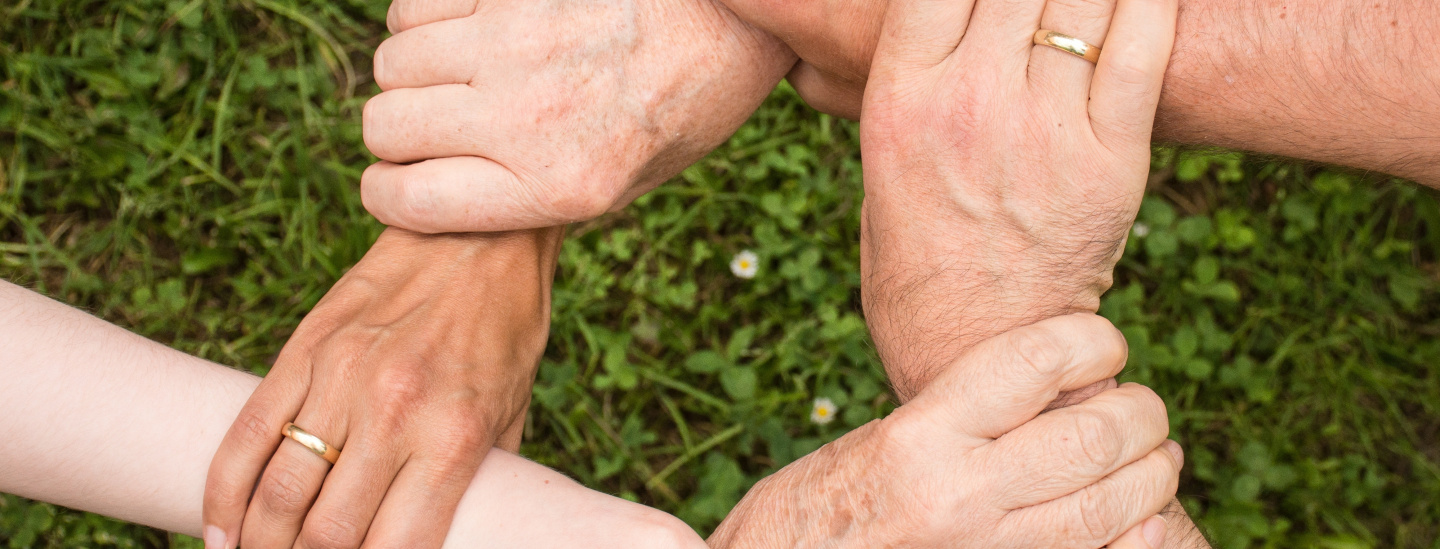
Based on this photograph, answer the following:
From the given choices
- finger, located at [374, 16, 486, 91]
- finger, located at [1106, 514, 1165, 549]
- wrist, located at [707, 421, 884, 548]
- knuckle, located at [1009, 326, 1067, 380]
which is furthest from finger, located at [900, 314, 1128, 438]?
finger, located at [374, 16, 486, 91]

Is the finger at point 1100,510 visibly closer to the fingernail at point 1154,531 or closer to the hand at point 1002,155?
the fingernail at point 1154,531

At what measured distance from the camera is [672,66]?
6.51ft

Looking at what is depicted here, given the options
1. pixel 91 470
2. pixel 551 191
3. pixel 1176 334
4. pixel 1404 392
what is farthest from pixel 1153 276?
pixel 91 470

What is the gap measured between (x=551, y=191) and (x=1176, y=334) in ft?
7.06

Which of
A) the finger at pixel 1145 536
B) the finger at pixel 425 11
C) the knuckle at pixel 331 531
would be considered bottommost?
the knuckle at pixel 331 531

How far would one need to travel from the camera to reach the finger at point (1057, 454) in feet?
5.33

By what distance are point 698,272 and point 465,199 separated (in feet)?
Answer: 3.83

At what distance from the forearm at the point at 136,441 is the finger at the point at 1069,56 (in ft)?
3.74

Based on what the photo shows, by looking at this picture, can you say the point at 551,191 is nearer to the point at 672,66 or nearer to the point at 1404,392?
the point at 672,66

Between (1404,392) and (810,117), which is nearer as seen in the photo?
(1404,392)

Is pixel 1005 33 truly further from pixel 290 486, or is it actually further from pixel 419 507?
pixel 290 486

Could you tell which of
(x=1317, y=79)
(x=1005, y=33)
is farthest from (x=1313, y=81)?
(x=1005, y=33)

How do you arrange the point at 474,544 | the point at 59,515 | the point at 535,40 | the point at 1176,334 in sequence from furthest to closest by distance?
the point at 1176,334 → the point at 59,515 → the point at 535,40 → the point at 474,544

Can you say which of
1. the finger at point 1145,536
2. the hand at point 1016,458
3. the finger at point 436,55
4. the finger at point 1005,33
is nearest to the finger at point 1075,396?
the hand at point 1016,458
